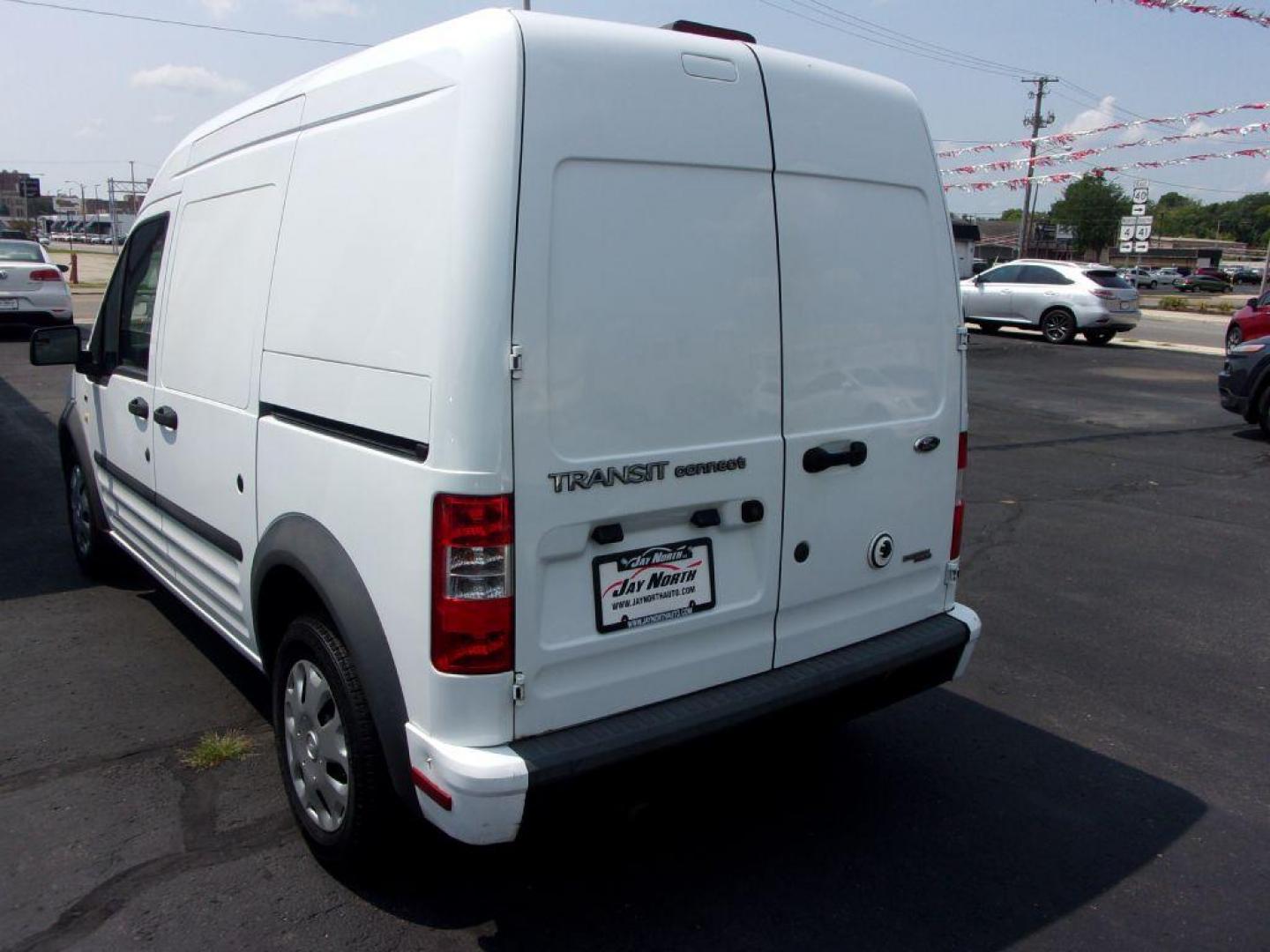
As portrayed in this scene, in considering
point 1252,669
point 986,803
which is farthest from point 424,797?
point 1252,669

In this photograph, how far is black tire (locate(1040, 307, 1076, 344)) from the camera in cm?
2144

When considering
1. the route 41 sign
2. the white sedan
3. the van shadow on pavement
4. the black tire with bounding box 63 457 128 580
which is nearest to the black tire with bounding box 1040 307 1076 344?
the route 41 sign

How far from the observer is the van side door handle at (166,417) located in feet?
13.1

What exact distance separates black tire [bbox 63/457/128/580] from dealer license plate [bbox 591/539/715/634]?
3.68 metres

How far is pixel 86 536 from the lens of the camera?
18.4 ft

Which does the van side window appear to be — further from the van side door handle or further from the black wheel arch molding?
the black wheel arch molding

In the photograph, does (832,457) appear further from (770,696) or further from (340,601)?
(340,601)

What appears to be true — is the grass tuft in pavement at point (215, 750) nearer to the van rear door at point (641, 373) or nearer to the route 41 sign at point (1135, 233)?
the van rear door at point (641, 373)

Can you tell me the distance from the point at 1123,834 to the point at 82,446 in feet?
16.4

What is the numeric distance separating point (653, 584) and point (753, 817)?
1.17m

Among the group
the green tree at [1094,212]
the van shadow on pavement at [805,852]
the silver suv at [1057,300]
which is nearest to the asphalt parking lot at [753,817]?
the van shadow on pavement at [805,852]

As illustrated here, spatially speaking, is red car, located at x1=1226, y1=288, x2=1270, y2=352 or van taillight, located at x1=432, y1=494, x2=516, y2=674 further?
red car, located at x1=1226, y1=288, x2=1270, y2=352

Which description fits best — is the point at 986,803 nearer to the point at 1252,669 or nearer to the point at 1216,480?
the point at 1252,669

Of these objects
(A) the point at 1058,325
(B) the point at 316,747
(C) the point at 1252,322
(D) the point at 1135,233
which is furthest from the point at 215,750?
(D) the point at 1135,233
